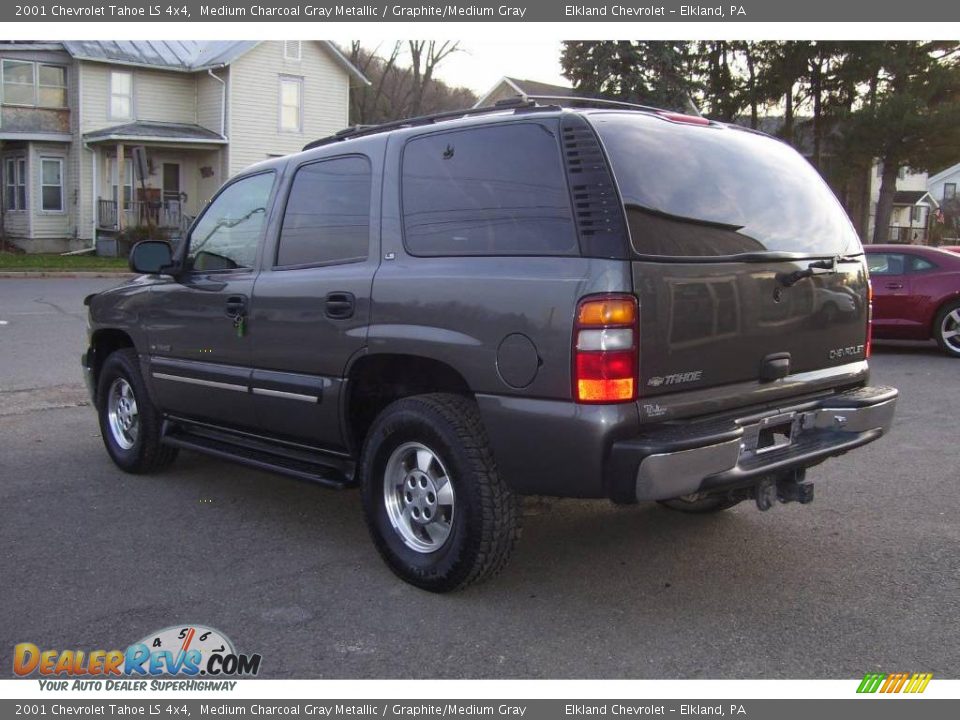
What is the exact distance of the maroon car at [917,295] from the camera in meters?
11.8

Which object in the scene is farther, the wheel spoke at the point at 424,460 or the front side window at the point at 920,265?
the front side window at the point at 920,265

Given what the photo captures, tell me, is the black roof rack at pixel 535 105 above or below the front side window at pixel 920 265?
above

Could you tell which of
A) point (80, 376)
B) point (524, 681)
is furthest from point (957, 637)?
point (80, 376)

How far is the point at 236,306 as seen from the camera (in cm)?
519

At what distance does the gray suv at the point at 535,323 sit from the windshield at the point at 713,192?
0.01m

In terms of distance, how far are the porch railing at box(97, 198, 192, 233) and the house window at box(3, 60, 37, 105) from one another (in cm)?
391

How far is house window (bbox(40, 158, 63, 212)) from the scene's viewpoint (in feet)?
104

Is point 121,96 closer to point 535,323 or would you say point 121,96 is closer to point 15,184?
point 15,184

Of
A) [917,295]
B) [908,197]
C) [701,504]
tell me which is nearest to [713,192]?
[701,504]

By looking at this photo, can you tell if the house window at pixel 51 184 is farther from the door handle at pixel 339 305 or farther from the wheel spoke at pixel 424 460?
the wheel spoke at pixel 424 460

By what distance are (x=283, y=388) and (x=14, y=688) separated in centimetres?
194

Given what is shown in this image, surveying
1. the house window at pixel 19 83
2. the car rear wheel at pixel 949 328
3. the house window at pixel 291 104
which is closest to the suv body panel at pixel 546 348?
the car rear wheel at pixel 949 328

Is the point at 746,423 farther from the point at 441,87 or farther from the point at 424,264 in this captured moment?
the point at 441,87

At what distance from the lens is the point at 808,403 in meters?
4.28
